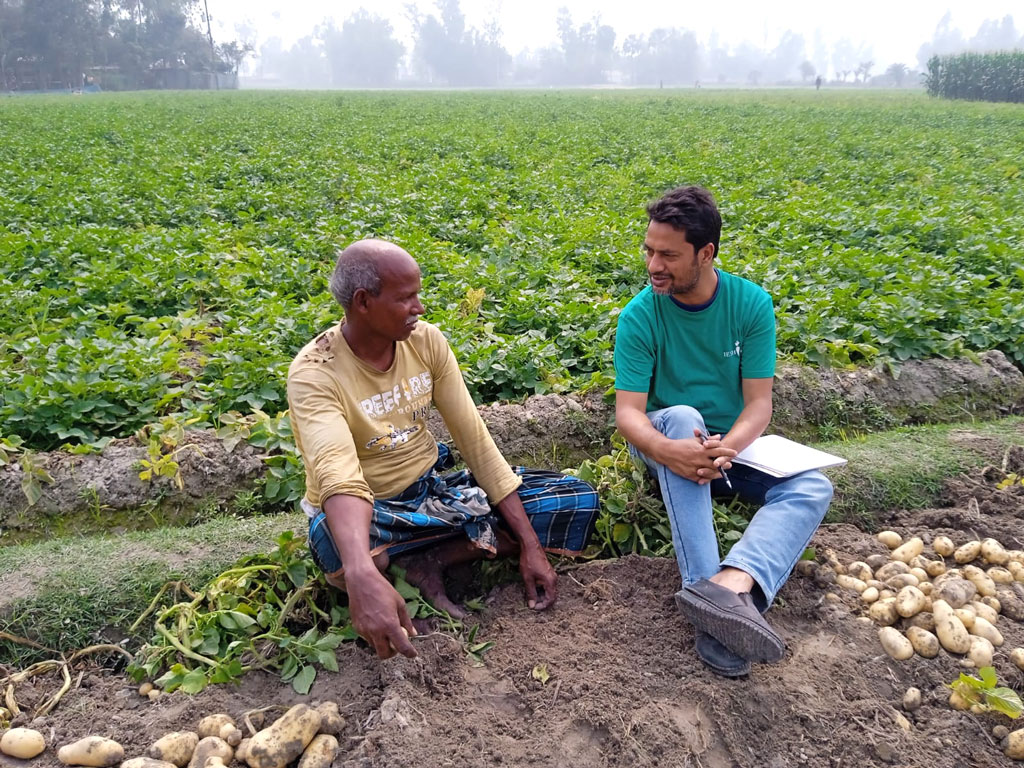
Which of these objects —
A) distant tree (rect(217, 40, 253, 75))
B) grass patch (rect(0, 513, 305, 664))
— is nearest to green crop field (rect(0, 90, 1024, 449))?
grass patch (rect(0, 513, 305, 664))

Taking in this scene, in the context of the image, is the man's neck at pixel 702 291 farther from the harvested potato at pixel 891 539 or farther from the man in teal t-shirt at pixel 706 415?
the harvested potato at pixel 891 539

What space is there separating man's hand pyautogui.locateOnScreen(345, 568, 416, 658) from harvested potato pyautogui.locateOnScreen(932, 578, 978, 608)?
6.08ft

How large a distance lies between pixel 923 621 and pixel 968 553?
575 mm

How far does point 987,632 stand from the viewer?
2.59 meters

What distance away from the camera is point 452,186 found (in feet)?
33.8

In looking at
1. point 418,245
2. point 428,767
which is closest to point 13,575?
point 428,767

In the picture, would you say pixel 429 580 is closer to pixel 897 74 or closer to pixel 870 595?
pixel 870 595

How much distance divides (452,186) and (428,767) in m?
8.98

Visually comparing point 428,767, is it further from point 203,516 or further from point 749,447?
point 203,516

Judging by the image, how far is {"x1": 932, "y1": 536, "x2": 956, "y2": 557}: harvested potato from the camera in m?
3.11

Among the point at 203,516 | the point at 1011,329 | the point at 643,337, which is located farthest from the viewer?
the point at 1011,329

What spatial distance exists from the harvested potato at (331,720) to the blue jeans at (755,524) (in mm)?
1173

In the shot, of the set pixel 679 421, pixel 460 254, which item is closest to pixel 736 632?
pixel 679 421

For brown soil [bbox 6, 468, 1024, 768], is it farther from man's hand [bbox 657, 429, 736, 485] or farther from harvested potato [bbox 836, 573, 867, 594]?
man's hand [bbox 657, 429, 736, 485]
